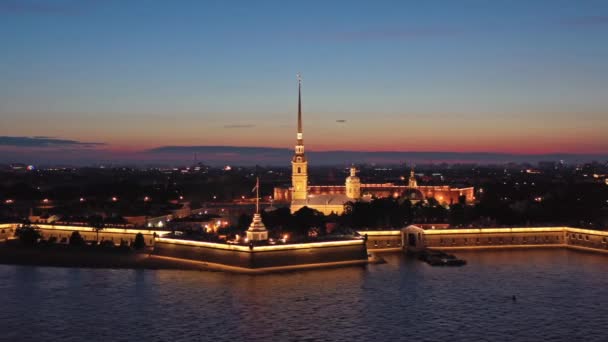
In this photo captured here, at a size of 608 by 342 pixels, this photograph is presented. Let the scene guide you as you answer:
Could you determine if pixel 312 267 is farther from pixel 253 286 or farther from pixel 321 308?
pixel 321 308

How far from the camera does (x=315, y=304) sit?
81.9ft

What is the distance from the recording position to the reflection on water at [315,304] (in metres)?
21.7

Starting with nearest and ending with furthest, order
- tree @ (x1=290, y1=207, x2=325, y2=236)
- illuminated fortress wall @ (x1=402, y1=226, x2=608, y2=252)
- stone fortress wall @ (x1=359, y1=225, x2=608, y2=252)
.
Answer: stone fortress wall @ (x1=359, y1=225, x2=608, y2=252), illuminated fortress wall @ (x1=402, y1=226, x2=608, y2=252), tree @ (x1=290, y1=207, x2=325, y2=236)

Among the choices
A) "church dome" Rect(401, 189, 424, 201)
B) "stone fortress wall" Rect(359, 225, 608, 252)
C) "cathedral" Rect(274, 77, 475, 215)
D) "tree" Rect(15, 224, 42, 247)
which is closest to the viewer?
"tree" Rect(15, 224, 42, 247)

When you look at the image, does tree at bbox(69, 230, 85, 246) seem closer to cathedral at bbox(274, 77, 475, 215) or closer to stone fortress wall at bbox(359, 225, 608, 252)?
stone fortress wall at bbox(359, 225, 608, 252)

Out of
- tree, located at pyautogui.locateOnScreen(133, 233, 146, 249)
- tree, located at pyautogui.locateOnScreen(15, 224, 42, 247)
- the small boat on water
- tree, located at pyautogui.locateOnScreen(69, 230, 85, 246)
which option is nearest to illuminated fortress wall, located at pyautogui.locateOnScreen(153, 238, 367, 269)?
tree, located at pyautogui.locateOnScreen(133, 233, 146, 249)

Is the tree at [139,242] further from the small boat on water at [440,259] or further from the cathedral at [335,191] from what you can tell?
the cathedral at [335,191]

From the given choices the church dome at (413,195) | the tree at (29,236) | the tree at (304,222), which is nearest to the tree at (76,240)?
the tree at (29,236)

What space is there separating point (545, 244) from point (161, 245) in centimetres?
2083

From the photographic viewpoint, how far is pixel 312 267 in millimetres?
32469

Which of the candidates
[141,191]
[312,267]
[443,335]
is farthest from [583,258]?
[141,191]

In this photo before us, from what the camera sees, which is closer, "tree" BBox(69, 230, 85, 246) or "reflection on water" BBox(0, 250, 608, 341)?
"reflection on water" BBox(0, 250, 608, 341)

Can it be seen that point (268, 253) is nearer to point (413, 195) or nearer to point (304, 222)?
point (304, 222)

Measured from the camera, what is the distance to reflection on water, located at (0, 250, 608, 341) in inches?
853
